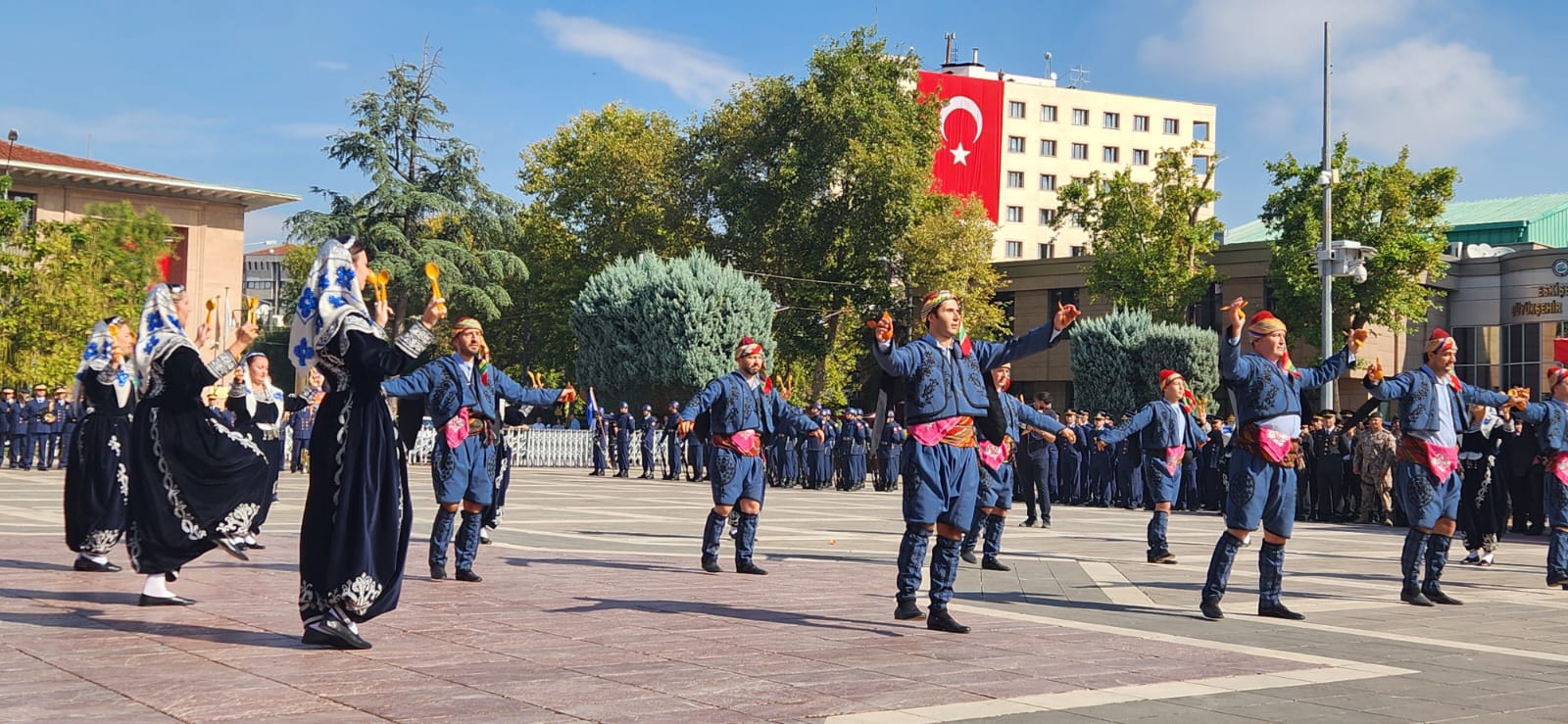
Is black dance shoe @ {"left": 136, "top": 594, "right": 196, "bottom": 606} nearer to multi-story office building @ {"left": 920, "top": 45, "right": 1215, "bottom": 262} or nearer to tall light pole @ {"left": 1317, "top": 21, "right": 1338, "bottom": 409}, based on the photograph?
tall light pole @ {"left": 1317, "top": 21, "right": 1338, "bottom": 409}

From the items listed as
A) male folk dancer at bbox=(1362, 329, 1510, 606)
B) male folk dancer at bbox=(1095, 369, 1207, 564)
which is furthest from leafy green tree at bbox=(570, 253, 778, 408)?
male folk dancer at bbox=(1362, 329, 1510, 606)

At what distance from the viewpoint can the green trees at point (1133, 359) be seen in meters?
47.5

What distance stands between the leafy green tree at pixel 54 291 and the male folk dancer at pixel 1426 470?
3392cm

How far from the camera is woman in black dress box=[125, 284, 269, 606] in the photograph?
9.16m

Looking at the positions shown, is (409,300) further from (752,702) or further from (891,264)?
(752,702)

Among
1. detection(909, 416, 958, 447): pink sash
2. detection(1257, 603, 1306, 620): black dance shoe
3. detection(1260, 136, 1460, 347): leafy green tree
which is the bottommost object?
detection(1257, 603, 1306, 620): black dance shoe

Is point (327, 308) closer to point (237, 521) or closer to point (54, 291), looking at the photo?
point (237, 521)

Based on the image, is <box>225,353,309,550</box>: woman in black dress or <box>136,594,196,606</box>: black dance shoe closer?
<box>136,594,196,606</box>: black dance shoe

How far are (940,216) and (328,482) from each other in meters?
49.1

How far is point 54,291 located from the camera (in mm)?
40156

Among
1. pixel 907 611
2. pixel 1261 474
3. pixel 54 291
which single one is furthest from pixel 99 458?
pixel 54 291

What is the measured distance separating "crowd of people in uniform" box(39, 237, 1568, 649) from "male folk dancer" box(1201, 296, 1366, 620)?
0.6 inches

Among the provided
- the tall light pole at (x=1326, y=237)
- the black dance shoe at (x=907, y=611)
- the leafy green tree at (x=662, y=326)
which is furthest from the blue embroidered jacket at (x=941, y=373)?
the leafy green tree at (x=662, y=326)

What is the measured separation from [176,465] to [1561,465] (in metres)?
11.1
